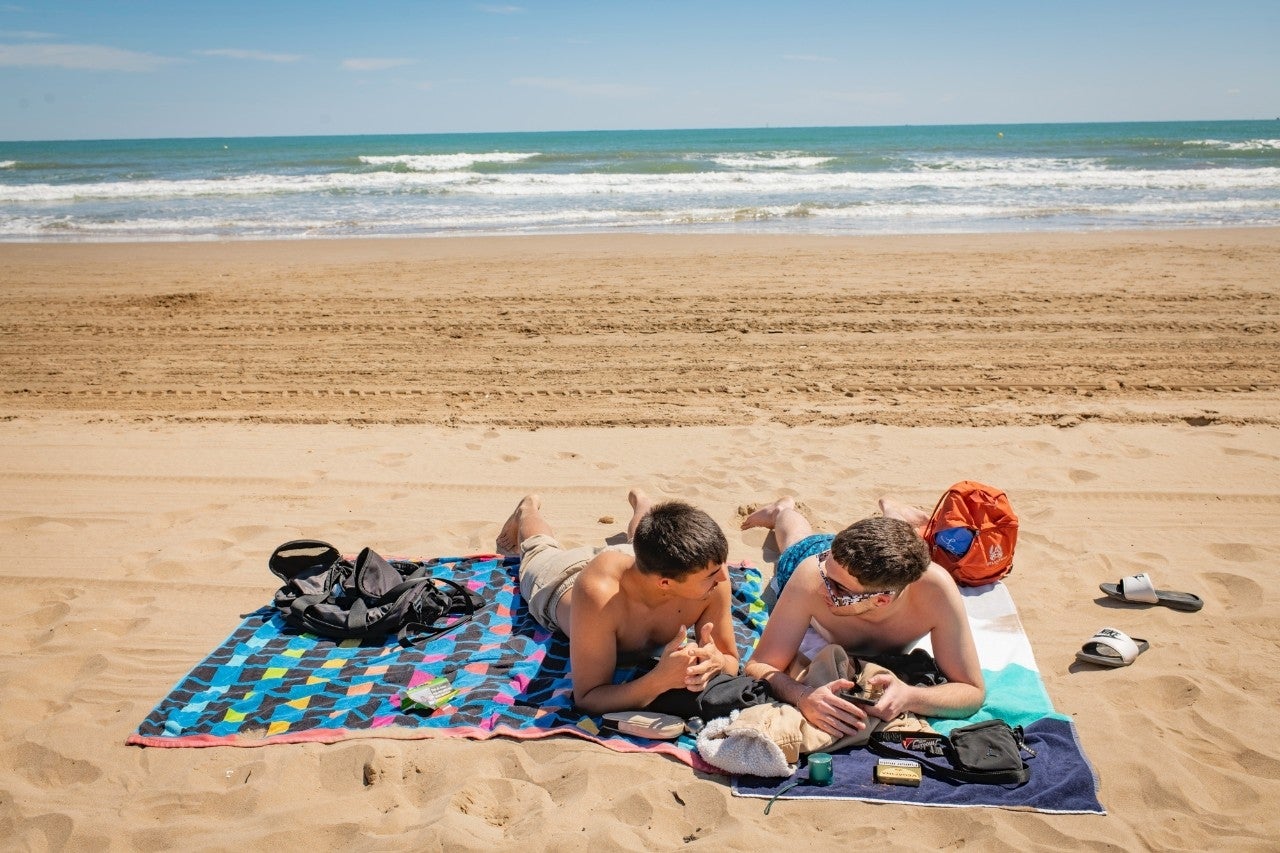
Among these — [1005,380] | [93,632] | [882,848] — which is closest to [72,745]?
[93,632]

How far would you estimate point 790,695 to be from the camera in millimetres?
3408

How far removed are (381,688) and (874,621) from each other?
211 centimetres

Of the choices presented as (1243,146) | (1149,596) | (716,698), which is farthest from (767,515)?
(1243,146)

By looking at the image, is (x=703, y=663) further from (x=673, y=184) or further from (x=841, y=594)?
(x=673, y=184)

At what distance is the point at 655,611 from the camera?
3654 mm

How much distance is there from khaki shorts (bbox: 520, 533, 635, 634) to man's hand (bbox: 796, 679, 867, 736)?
1247 mm

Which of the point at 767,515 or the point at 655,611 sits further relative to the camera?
the point at 767,515

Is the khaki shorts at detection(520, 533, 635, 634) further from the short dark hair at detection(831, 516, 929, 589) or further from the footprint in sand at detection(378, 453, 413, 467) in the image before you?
the footprint in sand at detection(378, 453, 413, 467)

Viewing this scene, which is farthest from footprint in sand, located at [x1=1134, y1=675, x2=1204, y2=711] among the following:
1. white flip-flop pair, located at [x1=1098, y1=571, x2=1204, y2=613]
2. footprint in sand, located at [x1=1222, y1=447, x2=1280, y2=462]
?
footprint in sand, located at [x1=1222, y1=447, x2=1280, y2=462]

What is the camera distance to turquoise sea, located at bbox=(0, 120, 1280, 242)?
17.9 meters

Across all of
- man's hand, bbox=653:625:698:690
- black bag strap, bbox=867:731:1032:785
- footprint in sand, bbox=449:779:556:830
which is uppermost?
man's hand, bbox=653:625:698:690

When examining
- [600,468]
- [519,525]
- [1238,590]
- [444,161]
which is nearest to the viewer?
[1238,590]

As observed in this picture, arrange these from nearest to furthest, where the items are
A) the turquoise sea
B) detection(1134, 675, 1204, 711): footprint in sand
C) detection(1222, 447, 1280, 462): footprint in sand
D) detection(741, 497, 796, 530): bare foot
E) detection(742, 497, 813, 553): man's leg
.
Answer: detection(1134, 675, 1204, 711): footprint in sand → detection(742, 497, 813, 553): man's leg → detection(741, 497, 796, 530): bare foot → detection(1222, 447, 1280, 462): footprint in sand → the turquoise sea

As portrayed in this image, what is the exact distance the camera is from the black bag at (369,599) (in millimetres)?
4219
